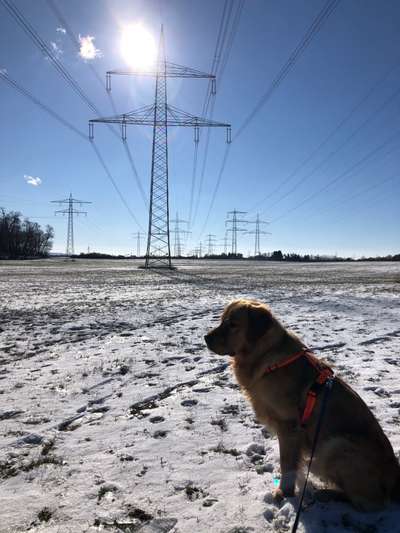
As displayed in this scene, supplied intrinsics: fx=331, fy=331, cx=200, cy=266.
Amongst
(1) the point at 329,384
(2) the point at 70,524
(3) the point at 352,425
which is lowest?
(2) the point at 70,524

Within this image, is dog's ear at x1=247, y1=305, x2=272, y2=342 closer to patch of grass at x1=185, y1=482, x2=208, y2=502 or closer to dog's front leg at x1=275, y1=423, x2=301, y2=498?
dog's front leg at x1=275, y1=423, x2=301, y2=498

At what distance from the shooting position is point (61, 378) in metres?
5.18

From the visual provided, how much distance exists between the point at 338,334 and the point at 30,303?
34.8 feet

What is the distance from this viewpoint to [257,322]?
3.23 metres

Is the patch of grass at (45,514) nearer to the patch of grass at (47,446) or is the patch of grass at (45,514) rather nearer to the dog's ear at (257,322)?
the patch of grass at (47,446)

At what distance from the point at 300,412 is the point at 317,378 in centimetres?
32

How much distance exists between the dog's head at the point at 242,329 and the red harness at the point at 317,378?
31cm

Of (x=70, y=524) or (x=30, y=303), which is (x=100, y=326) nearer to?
(x=30, y=303)

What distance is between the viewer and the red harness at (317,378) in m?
2.76

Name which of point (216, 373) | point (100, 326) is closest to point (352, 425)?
point (216, 373)

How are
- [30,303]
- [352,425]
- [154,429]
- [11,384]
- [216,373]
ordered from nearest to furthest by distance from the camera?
[352,425] → [154,429] → [11,384] → [216,373] → [30,303]

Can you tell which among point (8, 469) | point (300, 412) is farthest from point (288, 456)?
point (8, 469)

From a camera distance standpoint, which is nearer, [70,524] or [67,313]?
[70,524]

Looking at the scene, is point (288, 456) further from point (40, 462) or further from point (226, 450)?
point (40, 462)
